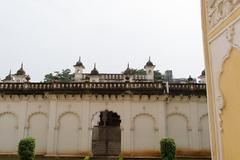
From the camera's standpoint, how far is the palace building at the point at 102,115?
63.5 ft

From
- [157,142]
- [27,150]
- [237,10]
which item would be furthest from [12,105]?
[237,10]

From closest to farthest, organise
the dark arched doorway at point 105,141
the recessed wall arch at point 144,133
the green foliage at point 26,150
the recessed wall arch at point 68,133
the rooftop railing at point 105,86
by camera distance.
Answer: the dark arched doorway at point 105,141, the green foliage at point 26,150, the recessed wall arch at point 68,133, the recessed wall arch at point 144,133, the rooftop railing at point 105,86

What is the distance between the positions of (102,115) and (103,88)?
1.92 m

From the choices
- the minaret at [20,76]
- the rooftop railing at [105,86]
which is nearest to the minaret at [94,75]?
the rooftop railing at [105,86]

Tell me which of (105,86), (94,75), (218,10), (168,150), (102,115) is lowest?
(168,150)

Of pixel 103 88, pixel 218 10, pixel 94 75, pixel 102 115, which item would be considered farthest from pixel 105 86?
pixel 218 10

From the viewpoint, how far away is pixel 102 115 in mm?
19344

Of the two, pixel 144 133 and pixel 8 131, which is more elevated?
pixel 8 131

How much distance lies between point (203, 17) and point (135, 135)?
13.9 m

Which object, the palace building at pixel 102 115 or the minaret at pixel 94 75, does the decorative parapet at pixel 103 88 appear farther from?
the minaret at pixel 94 75

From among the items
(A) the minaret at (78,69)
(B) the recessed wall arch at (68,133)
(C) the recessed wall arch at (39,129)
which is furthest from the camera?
(A) the minaret at (78,69)

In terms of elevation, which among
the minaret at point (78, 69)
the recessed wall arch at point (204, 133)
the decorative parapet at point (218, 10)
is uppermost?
the minaret at point (78, 69)

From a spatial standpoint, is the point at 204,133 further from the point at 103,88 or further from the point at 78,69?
the point at 78,69

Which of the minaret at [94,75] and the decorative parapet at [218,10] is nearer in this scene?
the decorative parapet at [218,10]
